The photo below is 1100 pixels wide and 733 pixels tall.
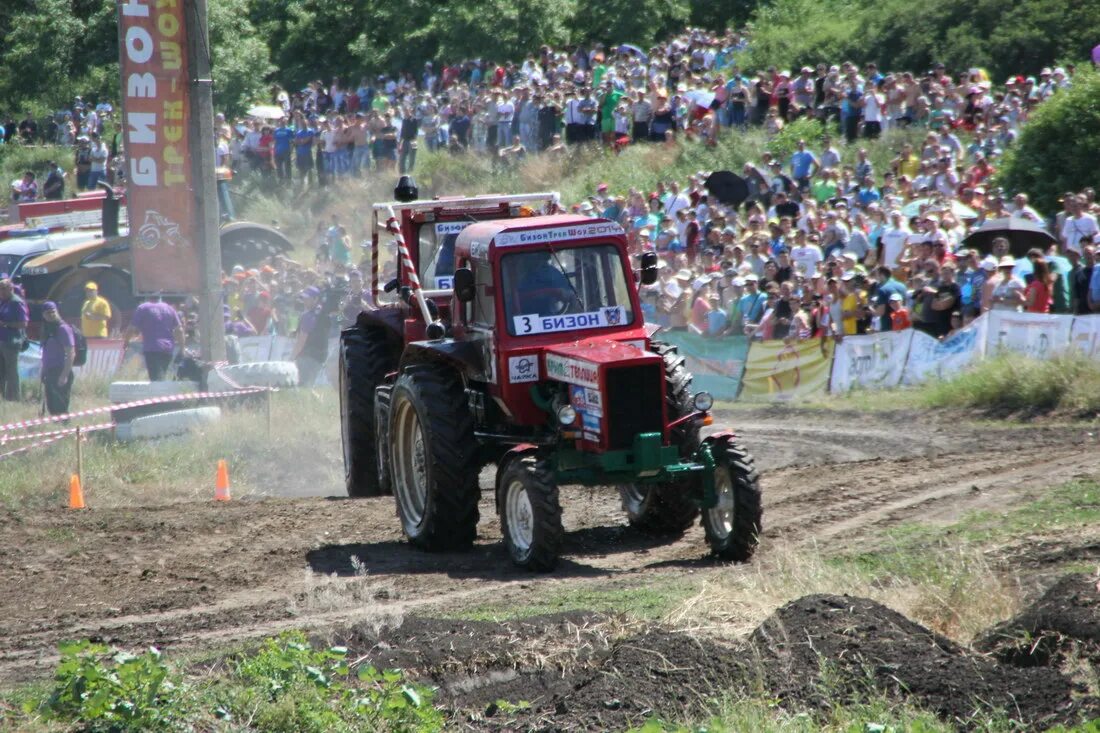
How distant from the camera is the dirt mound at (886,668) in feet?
21.2

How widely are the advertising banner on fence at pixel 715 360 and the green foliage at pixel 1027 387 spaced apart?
372cm

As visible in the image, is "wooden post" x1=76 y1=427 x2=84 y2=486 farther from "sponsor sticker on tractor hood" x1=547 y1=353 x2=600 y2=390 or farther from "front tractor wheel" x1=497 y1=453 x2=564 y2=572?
"sponsor sticker on tractor hood" x1=547 y1=353 x2=600 y2=390

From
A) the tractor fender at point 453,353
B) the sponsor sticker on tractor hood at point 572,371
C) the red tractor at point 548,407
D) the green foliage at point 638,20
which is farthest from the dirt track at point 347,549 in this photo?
the green foliage at point 638,20

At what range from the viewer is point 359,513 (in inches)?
517

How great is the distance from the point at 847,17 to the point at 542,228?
1093 inches

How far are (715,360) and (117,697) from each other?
49.1 ft

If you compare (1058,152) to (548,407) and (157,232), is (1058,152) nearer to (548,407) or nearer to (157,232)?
(157,232)

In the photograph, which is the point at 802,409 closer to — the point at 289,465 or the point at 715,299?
the point at 715,299

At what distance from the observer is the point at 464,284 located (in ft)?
35.6

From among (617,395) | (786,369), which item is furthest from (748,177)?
(617,395)

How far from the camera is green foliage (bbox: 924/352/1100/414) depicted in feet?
52.0

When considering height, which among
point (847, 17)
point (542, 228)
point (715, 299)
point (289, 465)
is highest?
point (847, 17)

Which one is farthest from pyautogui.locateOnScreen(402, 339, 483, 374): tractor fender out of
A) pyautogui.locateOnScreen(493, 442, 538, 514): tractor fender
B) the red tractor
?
pyautogui.locateOnScreen(493, 442, 538, 514): tractor fender

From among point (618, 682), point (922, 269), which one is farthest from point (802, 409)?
point (618, 682)
